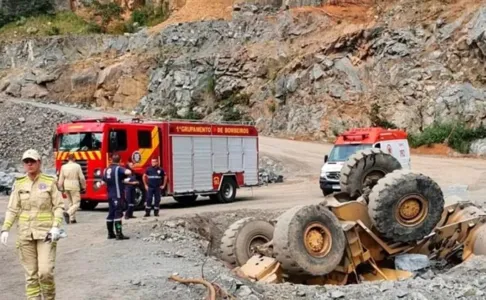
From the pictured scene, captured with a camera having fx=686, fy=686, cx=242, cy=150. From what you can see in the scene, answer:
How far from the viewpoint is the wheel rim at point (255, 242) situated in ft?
37.9

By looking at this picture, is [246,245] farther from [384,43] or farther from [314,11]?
[314,11]

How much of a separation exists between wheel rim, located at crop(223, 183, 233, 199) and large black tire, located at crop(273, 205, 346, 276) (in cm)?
1280

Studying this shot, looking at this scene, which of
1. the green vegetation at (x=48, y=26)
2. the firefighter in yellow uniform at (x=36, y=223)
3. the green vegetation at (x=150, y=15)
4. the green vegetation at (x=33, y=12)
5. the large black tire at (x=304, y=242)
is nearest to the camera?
the firefighter in yellow uniform at (x=36, y=223)

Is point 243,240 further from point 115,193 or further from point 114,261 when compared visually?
point 115,193

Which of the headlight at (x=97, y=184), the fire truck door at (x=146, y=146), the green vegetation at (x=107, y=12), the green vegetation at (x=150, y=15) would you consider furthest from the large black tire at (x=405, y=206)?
the green vegetation at (x=107, y=12)

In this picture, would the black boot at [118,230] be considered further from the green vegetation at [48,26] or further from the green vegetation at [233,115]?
the green vegetation at [48,26]

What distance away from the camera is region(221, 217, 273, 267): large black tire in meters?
11.5

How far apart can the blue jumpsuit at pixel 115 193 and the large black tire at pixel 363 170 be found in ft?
13.9

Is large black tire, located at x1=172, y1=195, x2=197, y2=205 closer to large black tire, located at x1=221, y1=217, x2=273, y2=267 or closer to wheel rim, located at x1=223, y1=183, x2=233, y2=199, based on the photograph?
wheel rim, located at x1=223, y1=183, x2=233, y2=199

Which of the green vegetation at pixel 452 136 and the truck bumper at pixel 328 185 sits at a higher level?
the green vegetation at pixel 452 136

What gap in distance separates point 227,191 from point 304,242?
13.3 metres

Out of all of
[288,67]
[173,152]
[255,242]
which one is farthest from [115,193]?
[288,67]

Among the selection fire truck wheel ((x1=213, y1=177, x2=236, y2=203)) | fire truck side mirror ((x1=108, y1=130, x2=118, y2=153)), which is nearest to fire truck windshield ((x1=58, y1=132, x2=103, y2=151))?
fire truck side mirror ((x1=108, y1=130, x2=118, y2=153))

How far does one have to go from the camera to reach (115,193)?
13.1 meters
